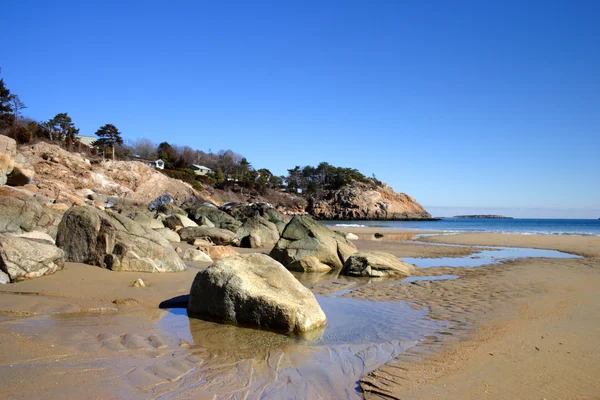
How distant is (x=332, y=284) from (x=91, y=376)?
7.18m

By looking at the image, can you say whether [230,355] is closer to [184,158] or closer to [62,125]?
[62,125]

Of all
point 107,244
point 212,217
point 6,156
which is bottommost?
point 107,244

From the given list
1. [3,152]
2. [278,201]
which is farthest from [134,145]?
[3,152]

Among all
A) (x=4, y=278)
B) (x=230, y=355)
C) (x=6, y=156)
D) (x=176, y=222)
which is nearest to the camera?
(x=230, y=355)

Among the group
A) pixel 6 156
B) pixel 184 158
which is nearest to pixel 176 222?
Answer: pixel 6 156

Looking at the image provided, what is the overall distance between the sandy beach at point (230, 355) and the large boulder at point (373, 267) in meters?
3.30

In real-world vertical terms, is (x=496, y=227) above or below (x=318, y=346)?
above

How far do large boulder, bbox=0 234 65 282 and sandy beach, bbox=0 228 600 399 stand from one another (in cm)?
21

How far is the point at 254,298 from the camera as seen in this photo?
247 inches

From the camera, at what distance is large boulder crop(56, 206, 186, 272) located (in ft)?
29.1

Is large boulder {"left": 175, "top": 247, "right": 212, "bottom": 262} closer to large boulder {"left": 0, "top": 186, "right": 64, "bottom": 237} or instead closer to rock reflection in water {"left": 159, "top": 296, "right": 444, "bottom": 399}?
large boulder {"left": 0, "top": 186, "right": 64, "bottom": 237}

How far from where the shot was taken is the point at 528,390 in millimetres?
4062

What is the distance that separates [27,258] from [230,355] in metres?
4.89

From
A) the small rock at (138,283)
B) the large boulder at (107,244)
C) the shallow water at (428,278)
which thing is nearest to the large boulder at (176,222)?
the large boulder at (107,244)
